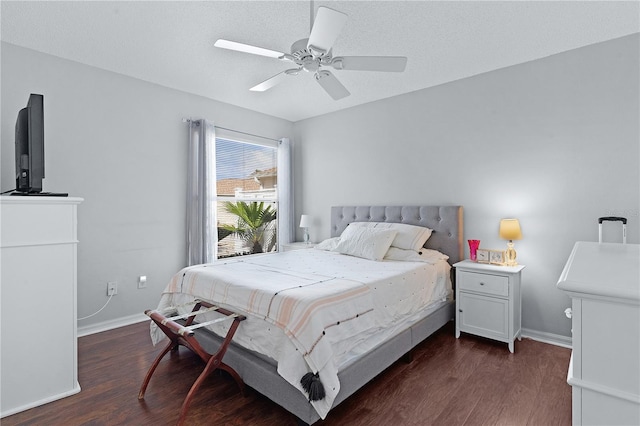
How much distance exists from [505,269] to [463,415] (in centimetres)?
142

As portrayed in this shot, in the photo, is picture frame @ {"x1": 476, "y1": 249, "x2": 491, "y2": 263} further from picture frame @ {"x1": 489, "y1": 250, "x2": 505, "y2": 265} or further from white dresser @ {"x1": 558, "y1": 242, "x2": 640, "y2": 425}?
white dresser @ {"x1": 558, "y1": 242, "x2": 640, "y2": 425}

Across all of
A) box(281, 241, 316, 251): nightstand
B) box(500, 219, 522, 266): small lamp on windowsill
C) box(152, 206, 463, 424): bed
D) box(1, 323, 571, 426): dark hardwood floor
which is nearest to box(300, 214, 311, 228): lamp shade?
box(281, 241, 316, 251): nightstand

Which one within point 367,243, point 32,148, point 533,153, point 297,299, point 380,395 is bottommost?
point 380,395

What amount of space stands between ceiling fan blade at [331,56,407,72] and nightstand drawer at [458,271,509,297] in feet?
6.44

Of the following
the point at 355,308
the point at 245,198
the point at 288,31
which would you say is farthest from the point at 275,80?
the point at 245,198

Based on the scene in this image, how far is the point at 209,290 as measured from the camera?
242 cm

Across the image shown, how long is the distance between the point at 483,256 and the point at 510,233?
0.32 meters

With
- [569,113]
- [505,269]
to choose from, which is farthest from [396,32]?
[505,269]

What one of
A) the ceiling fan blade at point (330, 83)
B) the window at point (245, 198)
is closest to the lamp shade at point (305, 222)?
the window at point (245, 198)

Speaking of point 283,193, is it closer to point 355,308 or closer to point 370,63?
point 370,63

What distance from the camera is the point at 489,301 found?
9.56 feet

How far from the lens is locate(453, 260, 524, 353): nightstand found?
111 inches

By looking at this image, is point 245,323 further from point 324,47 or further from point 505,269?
point 505,269

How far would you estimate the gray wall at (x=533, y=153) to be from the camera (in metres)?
2.70
